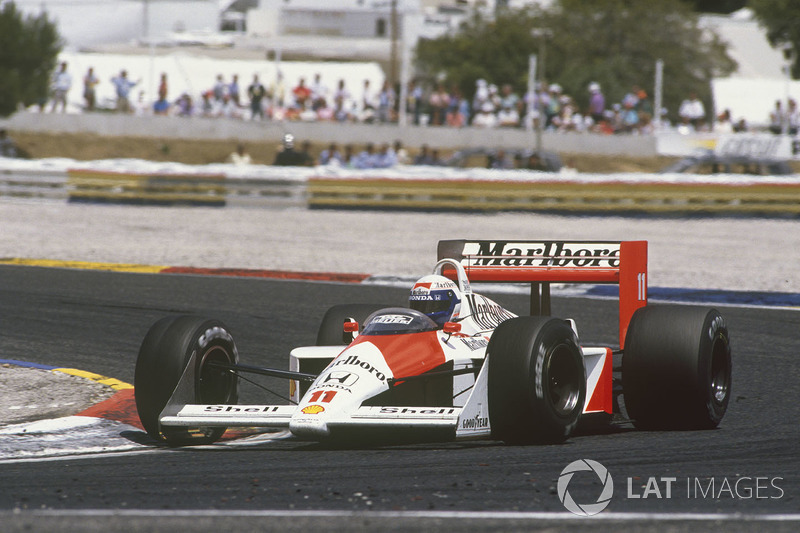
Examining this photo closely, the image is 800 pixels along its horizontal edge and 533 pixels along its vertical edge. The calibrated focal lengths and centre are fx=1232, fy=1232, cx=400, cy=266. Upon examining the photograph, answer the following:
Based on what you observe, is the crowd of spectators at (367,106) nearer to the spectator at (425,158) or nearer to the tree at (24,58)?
the tree at (24,58)

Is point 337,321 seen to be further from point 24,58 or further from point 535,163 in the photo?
point 24,58

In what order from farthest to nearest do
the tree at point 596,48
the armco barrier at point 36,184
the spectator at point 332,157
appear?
the tree at point 596,48, the spectator at point 332,157, the armco barrier at point 36,184

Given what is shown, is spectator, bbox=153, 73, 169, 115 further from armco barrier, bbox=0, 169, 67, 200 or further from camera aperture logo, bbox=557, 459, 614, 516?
camera aperture logo, bbox=557, 459, 614, 516

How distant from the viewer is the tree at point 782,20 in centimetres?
4350

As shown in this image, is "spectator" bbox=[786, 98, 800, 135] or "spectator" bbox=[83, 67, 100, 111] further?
"spectator" bbox=[83, 67, 100, 111]

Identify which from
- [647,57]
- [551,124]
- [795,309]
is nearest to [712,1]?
[647,57]

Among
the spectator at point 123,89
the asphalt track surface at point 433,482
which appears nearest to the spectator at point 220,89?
the spectator at point 123,89

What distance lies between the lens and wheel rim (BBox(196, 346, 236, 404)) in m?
6.55

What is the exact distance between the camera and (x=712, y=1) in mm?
73938

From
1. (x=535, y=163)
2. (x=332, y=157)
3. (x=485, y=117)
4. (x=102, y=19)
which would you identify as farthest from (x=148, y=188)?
(x=102, y=19)

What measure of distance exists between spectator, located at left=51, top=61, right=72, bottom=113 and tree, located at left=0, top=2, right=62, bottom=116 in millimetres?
542

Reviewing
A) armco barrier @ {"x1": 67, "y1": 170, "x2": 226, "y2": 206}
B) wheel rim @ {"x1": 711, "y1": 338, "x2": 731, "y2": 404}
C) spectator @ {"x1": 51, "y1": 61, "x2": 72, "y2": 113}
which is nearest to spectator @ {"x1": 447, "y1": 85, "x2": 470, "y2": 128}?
spectator @ {"x1": 51, "y1": 61, "x2": 72, "y2": 113}

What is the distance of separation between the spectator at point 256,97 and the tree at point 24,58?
6143 millimetres

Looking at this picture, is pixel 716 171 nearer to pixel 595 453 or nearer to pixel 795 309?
pixel 795 309
